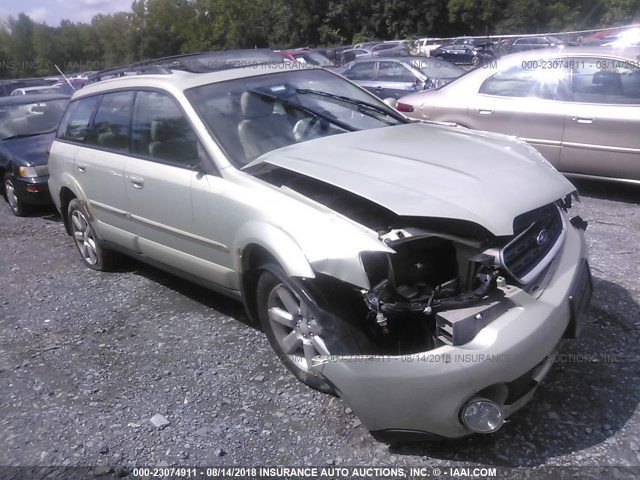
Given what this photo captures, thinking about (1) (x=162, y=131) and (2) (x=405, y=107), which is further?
(2) (x=405, y=107)

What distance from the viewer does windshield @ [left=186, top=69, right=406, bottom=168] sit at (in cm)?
375

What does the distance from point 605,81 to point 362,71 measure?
7.66 m

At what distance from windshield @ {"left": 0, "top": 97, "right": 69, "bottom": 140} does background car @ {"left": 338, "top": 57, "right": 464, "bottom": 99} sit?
5941 millimetres

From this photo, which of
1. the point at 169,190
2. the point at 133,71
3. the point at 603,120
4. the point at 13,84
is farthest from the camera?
the point at 13,84

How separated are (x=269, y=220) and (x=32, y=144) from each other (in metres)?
6.31

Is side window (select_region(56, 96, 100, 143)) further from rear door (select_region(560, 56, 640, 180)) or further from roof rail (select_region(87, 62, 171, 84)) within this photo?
rear door (select_region(560, 56, 640, 180))

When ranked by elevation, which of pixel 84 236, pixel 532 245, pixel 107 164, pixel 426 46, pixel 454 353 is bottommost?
pixel 426 46

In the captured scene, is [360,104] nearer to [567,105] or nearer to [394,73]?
[567,105]

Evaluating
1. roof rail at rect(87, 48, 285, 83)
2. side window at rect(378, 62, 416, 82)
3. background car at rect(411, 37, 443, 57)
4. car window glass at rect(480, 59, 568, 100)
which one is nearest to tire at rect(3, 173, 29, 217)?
roof rail at rect(87, 48, 285, 83)

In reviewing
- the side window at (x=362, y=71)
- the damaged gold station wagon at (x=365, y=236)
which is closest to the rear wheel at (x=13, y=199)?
the damaged gold station wagon at (x=365, y=236)

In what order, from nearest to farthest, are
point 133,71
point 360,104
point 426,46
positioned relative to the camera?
point 360,104 < point 133,71 < point 426,46

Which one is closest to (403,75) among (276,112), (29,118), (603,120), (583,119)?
(583,119)

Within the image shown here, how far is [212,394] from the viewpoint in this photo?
332 cm

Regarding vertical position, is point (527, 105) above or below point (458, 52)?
above
